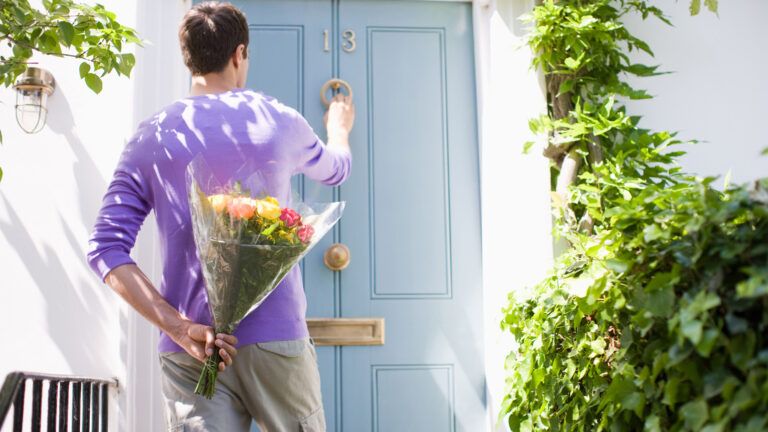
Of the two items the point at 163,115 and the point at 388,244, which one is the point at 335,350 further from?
the point at 163,115

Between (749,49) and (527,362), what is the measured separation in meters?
1.86

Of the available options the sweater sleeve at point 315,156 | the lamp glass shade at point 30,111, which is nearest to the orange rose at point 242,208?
the sweater sleeve at point 315,156

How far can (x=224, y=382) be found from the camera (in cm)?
193

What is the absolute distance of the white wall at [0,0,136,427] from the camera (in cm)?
293

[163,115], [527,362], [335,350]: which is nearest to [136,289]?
[163,115]

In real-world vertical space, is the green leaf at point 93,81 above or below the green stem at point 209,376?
above

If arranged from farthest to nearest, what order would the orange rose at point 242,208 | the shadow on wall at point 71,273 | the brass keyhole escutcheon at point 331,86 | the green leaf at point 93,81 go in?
the brass keyhole escutcheon at point 331,86 → the shadow on wall at point 71,273 → the green leaf at point 93,81 → the orange rose at point 242,208

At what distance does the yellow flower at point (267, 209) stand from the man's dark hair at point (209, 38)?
54 cm

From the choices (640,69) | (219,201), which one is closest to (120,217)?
(219,201)

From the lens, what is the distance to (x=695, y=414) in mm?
1446

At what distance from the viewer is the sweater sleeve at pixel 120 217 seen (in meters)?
1.93

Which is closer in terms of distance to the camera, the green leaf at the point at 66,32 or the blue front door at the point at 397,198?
the green leaf at the point at 66,32

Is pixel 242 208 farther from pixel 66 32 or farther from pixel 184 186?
pixel 66 32

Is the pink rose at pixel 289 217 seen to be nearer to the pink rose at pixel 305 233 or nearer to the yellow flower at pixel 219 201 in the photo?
the pink rose at pixel 305 233
